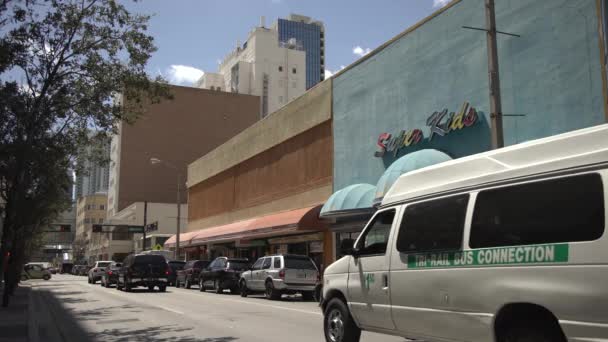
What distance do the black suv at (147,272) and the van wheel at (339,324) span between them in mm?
20680

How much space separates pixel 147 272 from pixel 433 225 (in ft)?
77.1

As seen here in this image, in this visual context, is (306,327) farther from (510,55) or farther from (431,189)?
(510,55)

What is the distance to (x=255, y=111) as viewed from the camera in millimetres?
103000

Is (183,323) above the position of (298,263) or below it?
below

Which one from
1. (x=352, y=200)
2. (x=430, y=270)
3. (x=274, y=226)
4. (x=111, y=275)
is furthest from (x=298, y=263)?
(x=430, y=270)

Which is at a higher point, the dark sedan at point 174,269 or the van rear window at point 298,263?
the van rear window at point 298,263

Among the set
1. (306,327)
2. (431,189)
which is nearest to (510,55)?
(306,327)

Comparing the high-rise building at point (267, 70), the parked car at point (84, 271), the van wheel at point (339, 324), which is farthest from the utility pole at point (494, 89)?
the high-rise building at point (267, 70)

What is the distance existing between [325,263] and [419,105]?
9925 mm

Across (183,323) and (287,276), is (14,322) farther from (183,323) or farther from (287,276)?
(287,276)

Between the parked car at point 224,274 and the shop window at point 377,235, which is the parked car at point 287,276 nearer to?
the parked car at point 224,274

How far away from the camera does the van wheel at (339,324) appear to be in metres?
8.61

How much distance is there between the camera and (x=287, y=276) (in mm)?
22359

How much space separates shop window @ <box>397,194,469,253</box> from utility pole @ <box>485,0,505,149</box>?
5953 millimetres
